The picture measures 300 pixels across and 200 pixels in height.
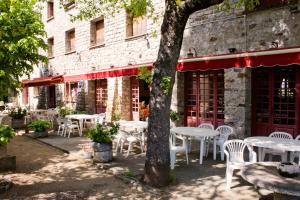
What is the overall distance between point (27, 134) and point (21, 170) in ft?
20.0

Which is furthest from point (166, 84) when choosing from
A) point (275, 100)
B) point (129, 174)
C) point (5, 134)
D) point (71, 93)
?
point (71, 93)

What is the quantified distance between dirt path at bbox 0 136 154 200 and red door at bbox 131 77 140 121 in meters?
5.11

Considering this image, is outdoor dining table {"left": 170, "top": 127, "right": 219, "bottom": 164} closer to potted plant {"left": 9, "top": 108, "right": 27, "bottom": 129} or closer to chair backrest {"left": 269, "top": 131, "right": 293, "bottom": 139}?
chair backrest {"left": 269, "top": 131, "right": 293, "bottom": 139}

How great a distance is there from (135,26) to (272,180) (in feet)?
34.2

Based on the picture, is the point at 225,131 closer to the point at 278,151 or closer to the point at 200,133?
the point at 200,133

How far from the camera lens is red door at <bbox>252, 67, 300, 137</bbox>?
8.92 metres

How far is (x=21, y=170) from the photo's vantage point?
793 centimetres

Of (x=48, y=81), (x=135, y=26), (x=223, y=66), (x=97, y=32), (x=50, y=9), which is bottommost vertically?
(x=223, y=66)

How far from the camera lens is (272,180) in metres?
4.73

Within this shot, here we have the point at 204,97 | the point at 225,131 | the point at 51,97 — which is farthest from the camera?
the point at 51,97

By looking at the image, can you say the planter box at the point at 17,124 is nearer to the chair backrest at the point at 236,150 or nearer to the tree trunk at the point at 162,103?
the tree trunk at the point at 162,103

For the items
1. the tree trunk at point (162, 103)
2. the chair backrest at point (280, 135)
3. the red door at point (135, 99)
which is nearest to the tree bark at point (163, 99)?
the tree trunk at point (162, 103)

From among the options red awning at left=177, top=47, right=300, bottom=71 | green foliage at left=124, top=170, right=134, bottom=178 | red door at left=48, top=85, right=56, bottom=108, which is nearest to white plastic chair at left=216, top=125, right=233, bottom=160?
red awning at left=177, top=47, right=300, bottom=71

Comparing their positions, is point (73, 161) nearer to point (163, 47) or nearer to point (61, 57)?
point (163, 47)
